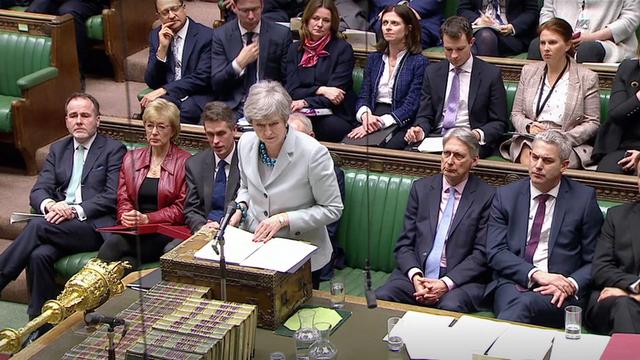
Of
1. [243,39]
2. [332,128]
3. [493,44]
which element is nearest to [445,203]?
[332,128]

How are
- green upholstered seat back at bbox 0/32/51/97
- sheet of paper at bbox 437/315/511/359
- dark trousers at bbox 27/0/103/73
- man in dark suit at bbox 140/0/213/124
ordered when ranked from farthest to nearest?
dark trousers at bbox 27/0/103/73
green upholstered seat back at bbox 0/32/51/97
man in dark suit at bbox 140/0/213/124
sheet of paper at bbox 437/315/511/359

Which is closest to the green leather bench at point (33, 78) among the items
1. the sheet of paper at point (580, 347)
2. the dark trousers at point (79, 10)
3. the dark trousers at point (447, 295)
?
the dark trousers at point (79, 10)

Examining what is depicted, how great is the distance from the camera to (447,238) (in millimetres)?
3756

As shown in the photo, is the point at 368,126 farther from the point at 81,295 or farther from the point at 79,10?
the point at 79,10

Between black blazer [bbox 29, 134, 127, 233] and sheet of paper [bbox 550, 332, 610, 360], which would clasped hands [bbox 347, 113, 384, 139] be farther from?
sheet of paper [bbox 550, 332, 610, 360]

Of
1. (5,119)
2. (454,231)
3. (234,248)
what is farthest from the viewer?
(5,119)

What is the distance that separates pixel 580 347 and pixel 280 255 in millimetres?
925

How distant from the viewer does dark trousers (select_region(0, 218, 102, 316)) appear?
4273 millimetres

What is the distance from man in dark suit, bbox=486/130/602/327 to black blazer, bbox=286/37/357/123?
1.10 meters

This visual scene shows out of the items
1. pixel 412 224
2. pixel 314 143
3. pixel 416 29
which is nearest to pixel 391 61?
pixel 416 29

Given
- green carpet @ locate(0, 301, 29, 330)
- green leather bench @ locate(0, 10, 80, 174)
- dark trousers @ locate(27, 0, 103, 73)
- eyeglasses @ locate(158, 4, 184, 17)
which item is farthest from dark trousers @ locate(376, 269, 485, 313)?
dark trousers @ locate(27, 0, 103, 73)

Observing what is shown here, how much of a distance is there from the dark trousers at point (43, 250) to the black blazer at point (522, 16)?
2.10 m

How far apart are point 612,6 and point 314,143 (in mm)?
2085

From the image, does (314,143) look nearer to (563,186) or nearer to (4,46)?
(563,186)
